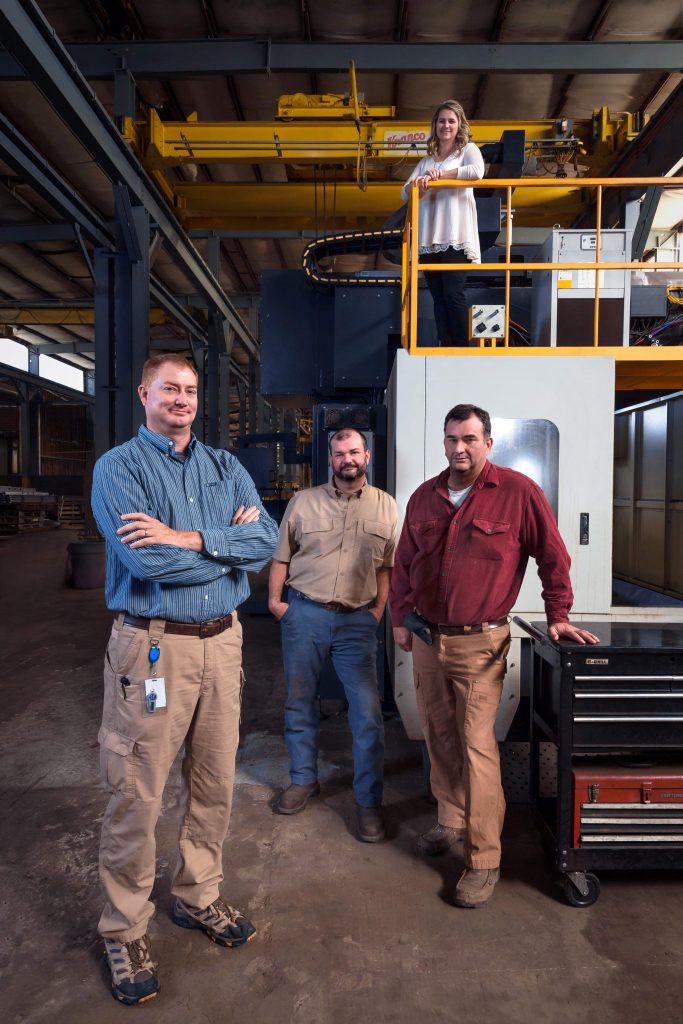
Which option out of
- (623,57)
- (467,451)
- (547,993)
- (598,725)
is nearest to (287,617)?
(467,451)

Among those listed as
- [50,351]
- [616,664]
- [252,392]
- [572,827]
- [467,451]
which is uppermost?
[50,351]

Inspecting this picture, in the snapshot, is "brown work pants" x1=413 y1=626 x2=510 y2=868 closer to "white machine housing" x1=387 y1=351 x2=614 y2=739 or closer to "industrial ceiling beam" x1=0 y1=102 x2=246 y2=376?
"white machine housing" x1=387 y1=351 x2=614 y2=739

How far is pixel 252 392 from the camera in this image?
1755cm

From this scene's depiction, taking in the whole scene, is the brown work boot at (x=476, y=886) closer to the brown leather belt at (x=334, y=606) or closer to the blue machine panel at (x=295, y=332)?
the brown leather belt at (x=334, y=606)

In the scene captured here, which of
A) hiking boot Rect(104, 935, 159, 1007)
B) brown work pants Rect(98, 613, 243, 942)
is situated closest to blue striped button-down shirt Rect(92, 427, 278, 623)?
brown work pants Rect(98, 613, 243, 942)

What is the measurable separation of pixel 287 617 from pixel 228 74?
7490 millimetres

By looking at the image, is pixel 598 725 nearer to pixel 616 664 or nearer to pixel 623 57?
pixel 616 664

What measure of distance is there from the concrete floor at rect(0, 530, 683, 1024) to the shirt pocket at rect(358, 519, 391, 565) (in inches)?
61.6

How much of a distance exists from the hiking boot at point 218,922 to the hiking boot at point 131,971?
0.84 ft

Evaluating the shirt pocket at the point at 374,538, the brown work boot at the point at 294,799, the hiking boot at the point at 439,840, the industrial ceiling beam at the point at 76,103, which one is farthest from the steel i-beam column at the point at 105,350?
the hiking boot at the point at 439,840

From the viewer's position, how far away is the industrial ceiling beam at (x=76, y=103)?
4988mm

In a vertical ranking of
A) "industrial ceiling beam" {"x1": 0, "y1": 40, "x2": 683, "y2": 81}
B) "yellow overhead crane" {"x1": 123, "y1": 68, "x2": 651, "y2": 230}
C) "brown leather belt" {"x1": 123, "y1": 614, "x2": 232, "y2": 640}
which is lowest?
"brown leather belt" {"x1": 123, "y1": 614, "x2": 232, "y2": 640}

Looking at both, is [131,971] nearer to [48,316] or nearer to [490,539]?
[490,539]

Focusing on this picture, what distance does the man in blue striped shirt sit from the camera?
2.28 meters
